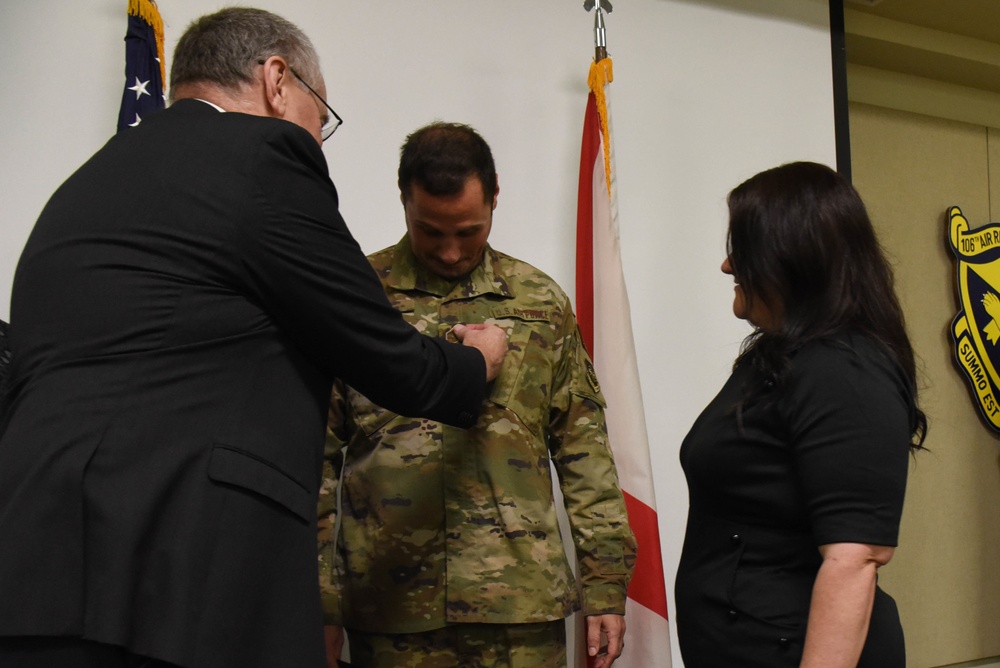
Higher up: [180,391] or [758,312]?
[758,312]

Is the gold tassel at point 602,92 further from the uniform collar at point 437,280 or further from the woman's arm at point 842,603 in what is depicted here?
the woman's arm at point 842,603

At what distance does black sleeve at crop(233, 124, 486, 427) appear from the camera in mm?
1057

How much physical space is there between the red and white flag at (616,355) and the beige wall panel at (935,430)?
173 cm

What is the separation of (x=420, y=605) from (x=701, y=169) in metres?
1.86

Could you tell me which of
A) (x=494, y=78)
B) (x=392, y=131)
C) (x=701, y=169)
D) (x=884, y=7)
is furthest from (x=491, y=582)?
(x=884, y=7)

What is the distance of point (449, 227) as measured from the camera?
1699mm

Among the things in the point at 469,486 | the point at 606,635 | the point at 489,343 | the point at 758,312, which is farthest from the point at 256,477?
the point at 606,635

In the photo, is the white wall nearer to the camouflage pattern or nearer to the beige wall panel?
the beige wall panel

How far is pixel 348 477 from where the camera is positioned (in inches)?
65.1

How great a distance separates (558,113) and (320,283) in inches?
68.9

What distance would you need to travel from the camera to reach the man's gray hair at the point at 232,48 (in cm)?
123

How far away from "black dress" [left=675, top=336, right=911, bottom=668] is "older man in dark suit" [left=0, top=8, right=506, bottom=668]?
514 mm

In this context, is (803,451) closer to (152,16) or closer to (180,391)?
(180,391)

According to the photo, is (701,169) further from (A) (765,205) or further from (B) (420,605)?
(B) (420,605)
